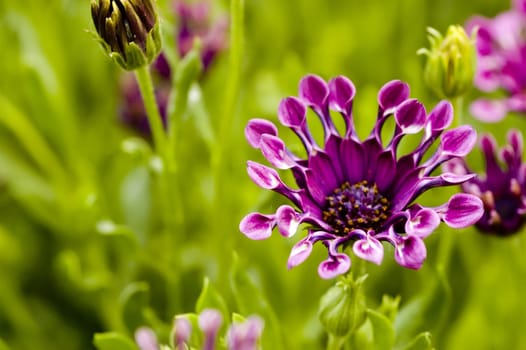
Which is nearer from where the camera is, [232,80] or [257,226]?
[257,226]

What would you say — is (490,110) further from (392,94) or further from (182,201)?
(182,201)

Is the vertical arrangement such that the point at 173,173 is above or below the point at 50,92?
below

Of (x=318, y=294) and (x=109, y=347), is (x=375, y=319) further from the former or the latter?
(x=318, y=294)

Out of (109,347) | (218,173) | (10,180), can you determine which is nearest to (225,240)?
(218,173)

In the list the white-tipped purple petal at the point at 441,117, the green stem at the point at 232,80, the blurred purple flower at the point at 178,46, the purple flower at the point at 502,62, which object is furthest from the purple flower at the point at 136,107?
the white-tipped purple petal at the point at 441,117

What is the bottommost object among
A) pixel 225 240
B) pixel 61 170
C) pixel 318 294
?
pixel 318 294

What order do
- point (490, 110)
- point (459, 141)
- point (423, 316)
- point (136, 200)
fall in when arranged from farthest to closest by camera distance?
point (136, 200), point (490, 110), point (423, 316), point (459, 141)

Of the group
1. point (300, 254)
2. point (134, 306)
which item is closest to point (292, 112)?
point (300, 254)

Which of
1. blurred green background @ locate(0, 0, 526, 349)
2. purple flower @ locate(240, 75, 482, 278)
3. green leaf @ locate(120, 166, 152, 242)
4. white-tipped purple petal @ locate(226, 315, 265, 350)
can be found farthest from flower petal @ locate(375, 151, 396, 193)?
green leaf @ locate(120, 166, 152, 242)
